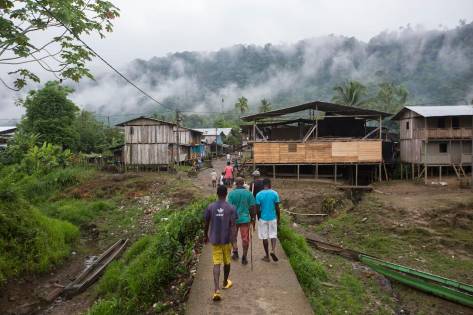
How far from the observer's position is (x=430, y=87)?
293 feet

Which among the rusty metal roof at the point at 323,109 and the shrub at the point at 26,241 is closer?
the shrub at the point at 26,241

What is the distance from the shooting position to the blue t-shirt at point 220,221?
5508 mm

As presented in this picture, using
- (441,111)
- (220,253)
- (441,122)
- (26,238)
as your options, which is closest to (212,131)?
(441,122)

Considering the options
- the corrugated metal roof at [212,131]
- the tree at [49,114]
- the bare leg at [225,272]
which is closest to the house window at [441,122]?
the bare leg at [225,272]

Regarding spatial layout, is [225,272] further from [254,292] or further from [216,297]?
[254,292]

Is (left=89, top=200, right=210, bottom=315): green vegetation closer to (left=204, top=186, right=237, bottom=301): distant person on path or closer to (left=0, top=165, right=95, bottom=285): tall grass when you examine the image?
(left=204, top=186, right=237, bottom=301): distant person on path

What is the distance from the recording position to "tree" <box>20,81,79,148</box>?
29266 millimetres

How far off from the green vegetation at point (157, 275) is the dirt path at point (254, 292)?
2.26ft

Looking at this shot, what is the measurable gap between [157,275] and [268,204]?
8.95 feet

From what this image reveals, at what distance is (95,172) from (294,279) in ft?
78.5

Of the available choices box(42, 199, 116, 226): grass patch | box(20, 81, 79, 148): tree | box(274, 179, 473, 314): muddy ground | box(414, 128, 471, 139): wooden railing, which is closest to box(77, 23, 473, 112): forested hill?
box(414, 128, 471, 139): wooden railing

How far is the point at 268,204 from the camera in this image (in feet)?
23.4

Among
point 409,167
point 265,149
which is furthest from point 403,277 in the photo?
point 409,167

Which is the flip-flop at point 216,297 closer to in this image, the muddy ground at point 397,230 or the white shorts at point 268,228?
the white shorts at point 268,228
